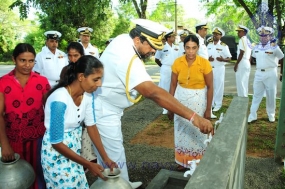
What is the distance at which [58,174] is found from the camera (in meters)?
2.19

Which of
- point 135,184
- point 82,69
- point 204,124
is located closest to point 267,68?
point 135,184

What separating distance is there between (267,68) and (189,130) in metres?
3.26

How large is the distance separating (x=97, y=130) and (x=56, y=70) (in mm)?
3621

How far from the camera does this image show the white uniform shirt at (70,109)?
2090mm

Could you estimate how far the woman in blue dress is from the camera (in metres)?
2.06

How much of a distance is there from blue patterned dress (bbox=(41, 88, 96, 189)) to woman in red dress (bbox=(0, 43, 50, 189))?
58cm

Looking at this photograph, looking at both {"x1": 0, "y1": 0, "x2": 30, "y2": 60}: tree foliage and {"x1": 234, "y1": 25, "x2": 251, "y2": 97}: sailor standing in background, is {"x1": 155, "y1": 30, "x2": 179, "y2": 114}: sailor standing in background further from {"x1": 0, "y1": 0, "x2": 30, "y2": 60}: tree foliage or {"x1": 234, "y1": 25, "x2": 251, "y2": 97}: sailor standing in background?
{"x1": 0, "y1": 0, "x2": 30, "y2": 60}: tree foliage

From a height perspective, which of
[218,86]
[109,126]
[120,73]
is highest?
[120,73]

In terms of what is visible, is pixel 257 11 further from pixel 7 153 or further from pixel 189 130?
pixel 7 153

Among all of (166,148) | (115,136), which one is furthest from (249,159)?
(115,136)

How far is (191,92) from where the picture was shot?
3785 millimetres

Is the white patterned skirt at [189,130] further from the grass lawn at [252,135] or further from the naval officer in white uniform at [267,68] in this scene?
the naval officer in white uniform at [267,68]

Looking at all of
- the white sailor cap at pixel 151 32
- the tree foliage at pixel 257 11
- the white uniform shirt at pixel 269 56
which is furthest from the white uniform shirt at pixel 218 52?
the white sailor cap at pixel 151 32

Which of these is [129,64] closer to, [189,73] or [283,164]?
[189,73]
